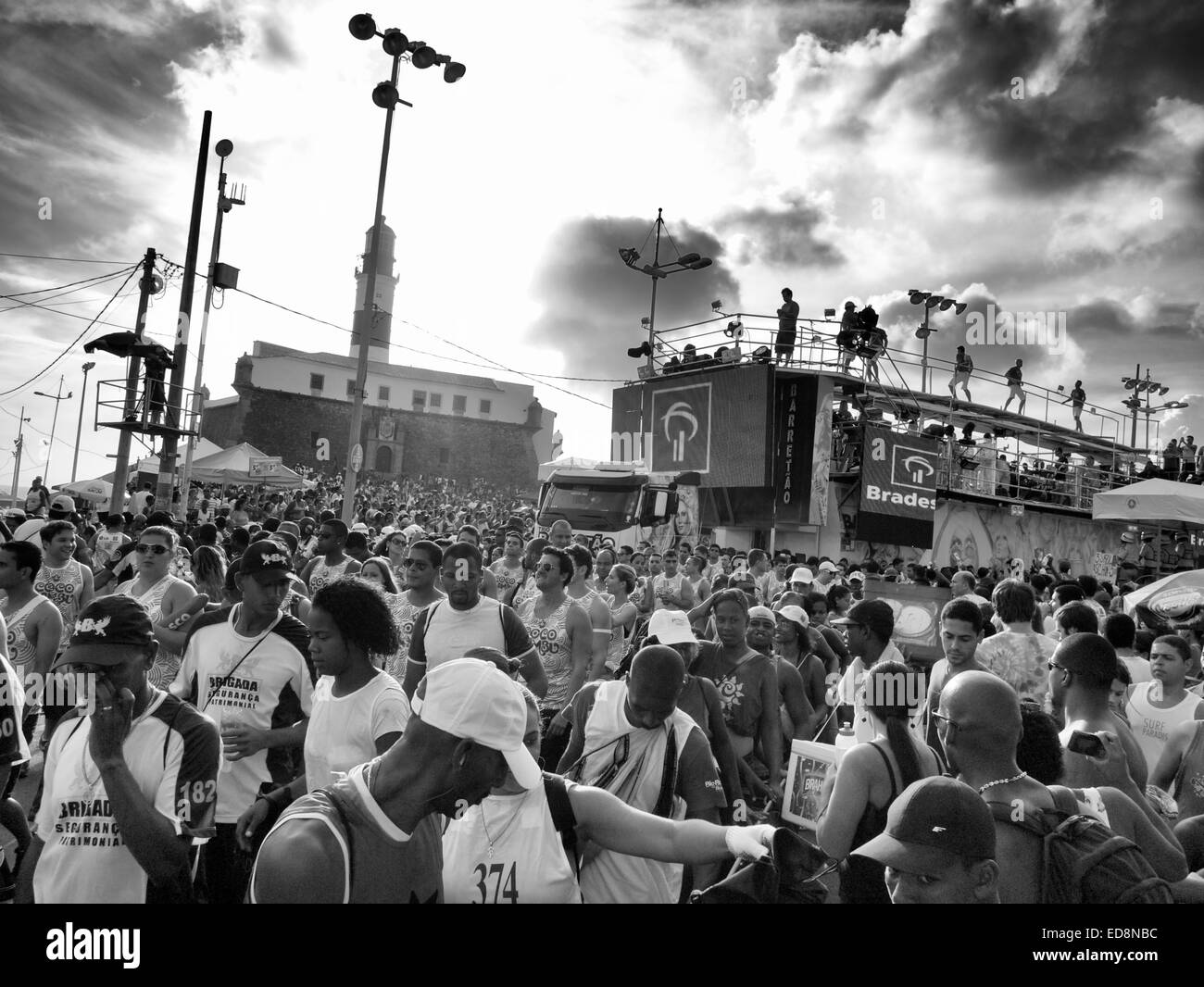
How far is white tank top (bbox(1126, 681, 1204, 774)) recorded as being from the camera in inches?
171

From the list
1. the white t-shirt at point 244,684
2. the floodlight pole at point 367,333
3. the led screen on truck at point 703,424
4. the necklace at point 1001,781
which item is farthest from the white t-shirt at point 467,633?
the led screen on truck at point 703,424

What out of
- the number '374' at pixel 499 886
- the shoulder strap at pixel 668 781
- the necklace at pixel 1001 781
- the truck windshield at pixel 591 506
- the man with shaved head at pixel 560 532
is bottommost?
the number '374' at pixel 499 886

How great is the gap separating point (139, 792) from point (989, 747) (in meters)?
2.51

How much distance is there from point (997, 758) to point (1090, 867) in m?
0.37

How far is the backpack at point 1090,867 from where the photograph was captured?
2.22 m

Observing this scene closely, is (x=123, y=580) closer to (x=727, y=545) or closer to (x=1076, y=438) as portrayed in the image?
(x=727, y=545)

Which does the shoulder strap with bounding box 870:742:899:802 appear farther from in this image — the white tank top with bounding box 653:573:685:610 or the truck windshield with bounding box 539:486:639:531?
the truck windshield with bounding box 539:486:639:531

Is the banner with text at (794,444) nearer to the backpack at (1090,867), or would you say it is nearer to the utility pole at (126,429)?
the utility pole at (126,429)

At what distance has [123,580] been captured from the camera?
26.1 feet

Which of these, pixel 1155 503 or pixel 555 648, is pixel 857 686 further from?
pixel 1155 503

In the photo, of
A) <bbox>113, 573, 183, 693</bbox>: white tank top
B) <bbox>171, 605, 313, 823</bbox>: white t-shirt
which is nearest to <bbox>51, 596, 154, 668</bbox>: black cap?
<bbox>171, 605, 313, 823</bbox>: white t-shirt

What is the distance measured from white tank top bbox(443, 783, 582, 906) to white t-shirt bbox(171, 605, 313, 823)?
1632mm

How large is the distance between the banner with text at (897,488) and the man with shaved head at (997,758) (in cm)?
2053

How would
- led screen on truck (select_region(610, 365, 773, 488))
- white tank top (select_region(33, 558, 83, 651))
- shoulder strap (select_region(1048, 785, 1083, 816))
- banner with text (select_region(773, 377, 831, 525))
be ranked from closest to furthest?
1. shoulder strap (select_region(1048, 785, 1083, 816))
2. white tank top (select_region(33, 558, 83, 651))
3. led screen on truck (select_region(610, 365, 773, 488))
4. banner with text (select_region(773, 377, 831, 525))
